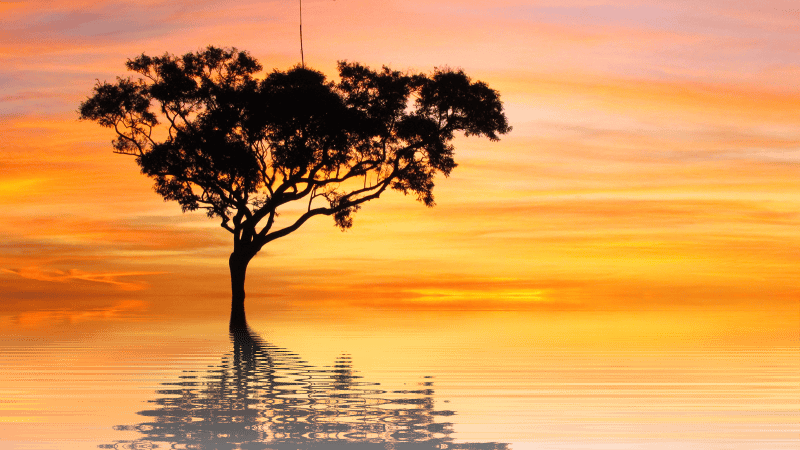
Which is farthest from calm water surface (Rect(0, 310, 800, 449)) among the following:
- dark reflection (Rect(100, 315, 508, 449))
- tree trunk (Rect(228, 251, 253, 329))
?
tree trunk (Rect(228, 251, 253, 329))

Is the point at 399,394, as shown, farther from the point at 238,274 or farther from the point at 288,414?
the point at 238,274

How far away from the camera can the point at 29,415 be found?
36.1 feet

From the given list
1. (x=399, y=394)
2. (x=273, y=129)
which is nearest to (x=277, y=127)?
(x=273, y=129)

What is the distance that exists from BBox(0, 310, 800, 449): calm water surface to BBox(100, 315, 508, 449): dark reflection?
24 mm

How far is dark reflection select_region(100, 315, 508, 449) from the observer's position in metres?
9.13

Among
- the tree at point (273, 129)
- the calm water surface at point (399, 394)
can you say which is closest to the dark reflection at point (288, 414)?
the calm water surface at point (399, 394)

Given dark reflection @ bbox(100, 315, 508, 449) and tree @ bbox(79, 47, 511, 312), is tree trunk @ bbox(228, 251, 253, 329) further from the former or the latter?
dark reflection @ bbox(100, 315, 508, 449)

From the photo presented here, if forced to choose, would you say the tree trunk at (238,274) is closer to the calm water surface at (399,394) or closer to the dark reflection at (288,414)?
the calm water surface at (399,394)

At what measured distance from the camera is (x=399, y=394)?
1320 cm

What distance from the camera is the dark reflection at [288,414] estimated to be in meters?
9.13

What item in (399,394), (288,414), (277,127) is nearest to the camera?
(288,414)

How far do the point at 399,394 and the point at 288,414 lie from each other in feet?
8.79

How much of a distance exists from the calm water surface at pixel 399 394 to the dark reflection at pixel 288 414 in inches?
0.9

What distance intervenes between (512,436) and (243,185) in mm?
37747
